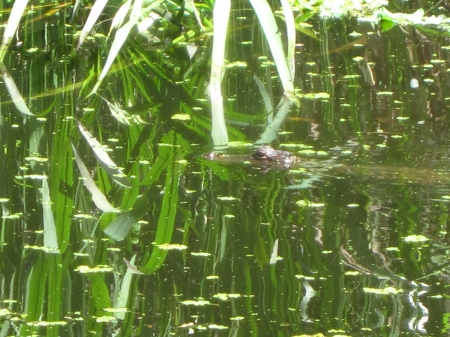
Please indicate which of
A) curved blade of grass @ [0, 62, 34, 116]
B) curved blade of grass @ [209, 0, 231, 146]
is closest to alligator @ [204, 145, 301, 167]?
curved blade of grass @ [209, 0, 231, 146]

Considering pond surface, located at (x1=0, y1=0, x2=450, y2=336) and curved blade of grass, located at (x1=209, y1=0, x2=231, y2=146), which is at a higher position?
curved blade of grass, located at (x1=209, y1=0, x2=231, y2=146)

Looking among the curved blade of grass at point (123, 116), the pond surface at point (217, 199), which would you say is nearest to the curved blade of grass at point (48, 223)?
the pond surface at point (217, 199)

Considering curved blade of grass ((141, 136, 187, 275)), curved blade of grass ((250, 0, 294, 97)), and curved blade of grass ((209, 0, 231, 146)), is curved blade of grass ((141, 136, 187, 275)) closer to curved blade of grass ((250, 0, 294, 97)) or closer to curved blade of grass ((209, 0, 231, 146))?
curved blade of grass ((209, 0, 231, 146))

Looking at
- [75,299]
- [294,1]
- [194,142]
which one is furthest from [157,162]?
[294,1]

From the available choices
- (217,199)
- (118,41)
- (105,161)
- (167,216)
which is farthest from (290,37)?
(167,216)

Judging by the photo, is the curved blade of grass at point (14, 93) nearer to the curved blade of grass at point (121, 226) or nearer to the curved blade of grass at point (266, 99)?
the curved blade of grass at point (266, 99)
